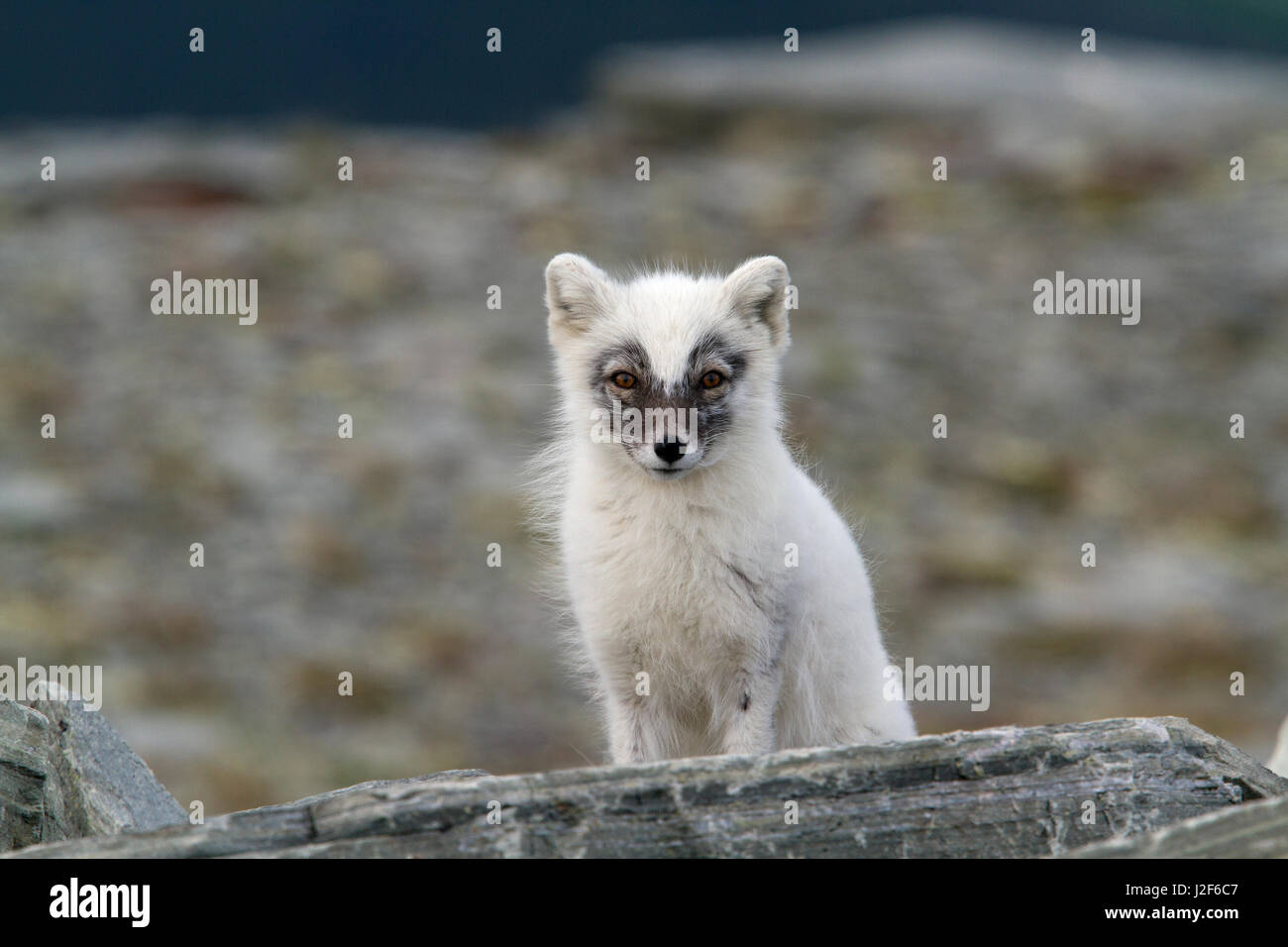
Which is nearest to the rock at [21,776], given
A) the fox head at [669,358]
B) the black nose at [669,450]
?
the fox head at [669,358]

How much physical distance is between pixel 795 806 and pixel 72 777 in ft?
8.68

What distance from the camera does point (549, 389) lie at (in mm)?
18734

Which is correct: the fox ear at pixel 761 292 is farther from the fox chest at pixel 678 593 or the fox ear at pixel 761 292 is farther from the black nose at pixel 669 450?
the fox chest at pixel 678 593

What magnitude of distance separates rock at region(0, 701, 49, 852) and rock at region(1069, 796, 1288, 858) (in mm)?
3674

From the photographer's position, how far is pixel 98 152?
82.6 ft

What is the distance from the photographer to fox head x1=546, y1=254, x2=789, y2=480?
18.3 ft

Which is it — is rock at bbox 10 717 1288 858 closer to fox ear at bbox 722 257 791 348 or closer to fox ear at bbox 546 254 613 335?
fox ear at bbox 722 257 791 348

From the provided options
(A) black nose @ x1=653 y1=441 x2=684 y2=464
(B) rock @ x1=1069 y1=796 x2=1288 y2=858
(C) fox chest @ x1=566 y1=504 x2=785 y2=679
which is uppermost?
(A) black nose @ x1=653 y1=441 x2=684 y2=464

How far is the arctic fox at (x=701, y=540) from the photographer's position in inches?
220

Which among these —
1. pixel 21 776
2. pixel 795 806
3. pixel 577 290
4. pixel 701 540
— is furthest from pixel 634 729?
pixel 21 776

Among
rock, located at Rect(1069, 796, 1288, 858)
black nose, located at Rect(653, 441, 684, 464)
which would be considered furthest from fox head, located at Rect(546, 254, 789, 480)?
rock, located at Rect(1069, 796, 1288, 858)
